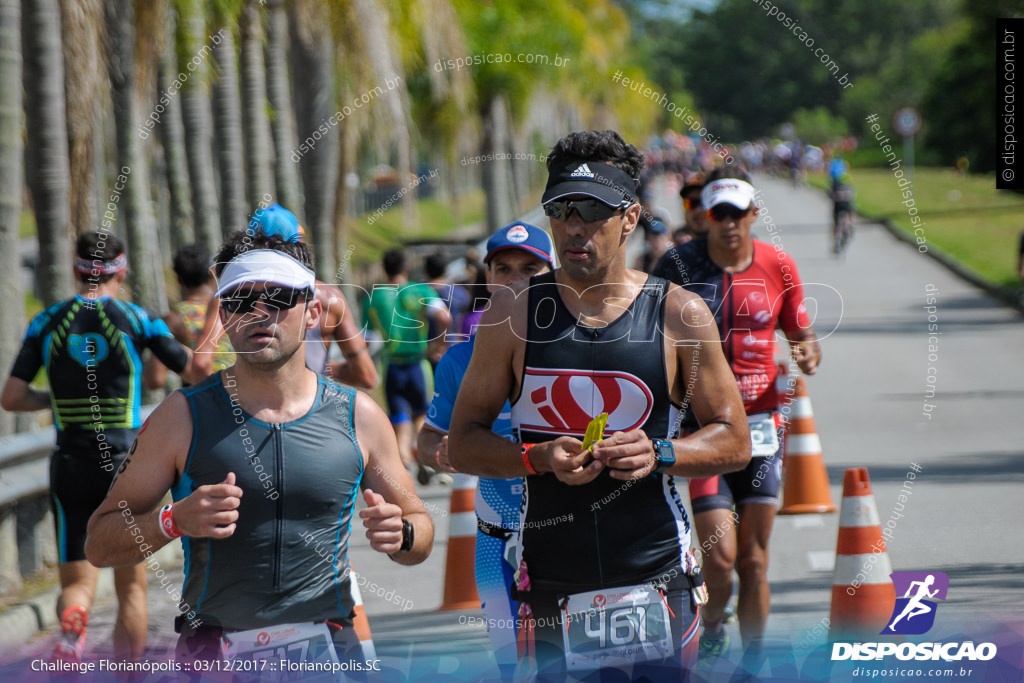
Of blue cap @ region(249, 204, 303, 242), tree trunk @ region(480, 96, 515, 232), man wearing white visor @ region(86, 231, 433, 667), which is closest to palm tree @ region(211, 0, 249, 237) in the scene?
blue cap @ region(249, 204, 303, 242)

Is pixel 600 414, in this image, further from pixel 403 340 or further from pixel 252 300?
pixel 403 340

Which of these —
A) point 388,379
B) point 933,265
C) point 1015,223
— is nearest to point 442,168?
point 933,265

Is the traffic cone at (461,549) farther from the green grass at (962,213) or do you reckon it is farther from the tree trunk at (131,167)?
the green grass at (962,213)

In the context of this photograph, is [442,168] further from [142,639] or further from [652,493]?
[652,493]

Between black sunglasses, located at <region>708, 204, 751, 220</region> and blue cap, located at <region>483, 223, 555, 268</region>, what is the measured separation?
1.28 metres

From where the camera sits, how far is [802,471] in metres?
9.44

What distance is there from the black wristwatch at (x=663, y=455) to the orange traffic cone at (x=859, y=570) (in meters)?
2.63

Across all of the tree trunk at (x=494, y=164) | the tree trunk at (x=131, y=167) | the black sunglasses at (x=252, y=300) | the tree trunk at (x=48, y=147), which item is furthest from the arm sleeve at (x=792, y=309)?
the tree trunk at (x=494, y=164)

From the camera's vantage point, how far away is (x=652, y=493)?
3.87 metres

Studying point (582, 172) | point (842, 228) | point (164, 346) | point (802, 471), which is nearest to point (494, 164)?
point (842, 228)

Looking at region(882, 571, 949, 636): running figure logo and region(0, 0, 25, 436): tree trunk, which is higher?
region(0, 0, 25, 436): tree trunk

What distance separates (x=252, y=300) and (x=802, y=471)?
6564 millimetres

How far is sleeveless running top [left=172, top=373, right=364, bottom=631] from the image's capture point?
3469 millimetres

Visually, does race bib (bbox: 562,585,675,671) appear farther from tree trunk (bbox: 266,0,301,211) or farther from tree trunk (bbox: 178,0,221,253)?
tree trunk (bbox: 266,0,301,211)
